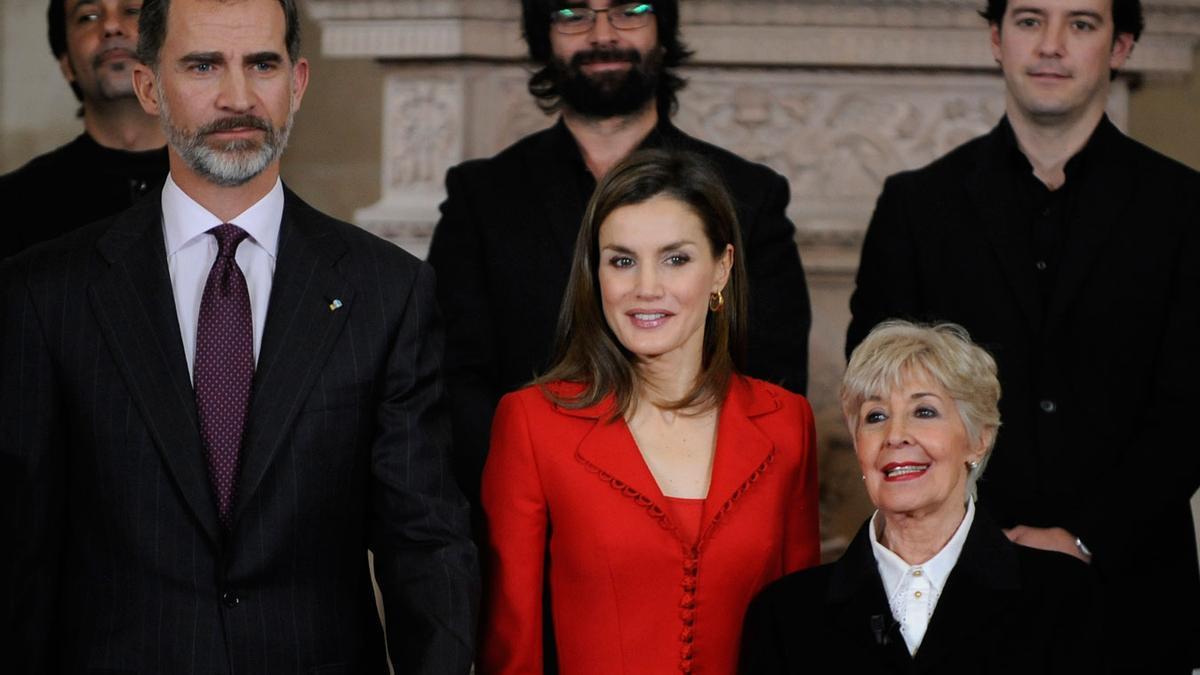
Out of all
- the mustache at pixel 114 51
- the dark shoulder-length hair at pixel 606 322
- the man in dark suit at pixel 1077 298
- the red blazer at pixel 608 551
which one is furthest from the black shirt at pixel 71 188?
the man in dark suit at pixel 1077 298

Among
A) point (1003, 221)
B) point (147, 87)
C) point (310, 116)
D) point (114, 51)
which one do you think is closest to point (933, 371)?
point (1003, 221)

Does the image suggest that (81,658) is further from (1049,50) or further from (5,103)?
(5,103)

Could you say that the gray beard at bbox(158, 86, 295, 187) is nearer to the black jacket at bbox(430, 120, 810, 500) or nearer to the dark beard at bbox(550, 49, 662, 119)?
the black jacket at bbox(430, 120, 810, 500)

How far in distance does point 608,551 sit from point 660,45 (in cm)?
123

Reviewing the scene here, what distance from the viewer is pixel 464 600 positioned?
99.4 inches

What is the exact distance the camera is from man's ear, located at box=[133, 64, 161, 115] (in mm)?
2635

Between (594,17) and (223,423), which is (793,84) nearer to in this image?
(594,17)

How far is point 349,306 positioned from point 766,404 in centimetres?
73

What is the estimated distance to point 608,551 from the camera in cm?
271

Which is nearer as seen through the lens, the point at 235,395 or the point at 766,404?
Answer: the point at 235,395

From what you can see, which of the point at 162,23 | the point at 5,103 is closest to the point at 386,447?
the point at 162,23

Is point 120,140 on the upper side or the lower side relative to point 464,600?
upper

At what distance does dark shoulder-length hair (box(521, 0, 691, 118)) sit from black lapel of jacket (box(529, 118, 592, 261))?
0.32 feet

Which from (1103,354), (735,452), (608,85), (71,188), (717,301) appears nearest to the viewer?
(735,452)
